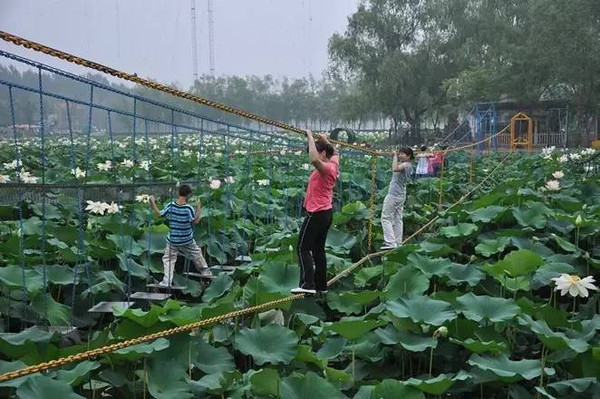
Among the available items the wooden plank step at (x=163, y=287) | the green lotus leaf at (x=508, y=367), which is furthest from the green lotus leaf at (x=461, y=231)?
the green lotus leaf at (x=508, y=367)

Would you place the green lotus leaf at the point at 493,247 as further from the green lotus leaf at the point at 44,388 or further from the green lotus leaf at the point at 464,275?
the green lotus leaf at the point at 44,388

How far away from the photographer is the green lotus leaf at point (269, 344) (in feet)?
10.7

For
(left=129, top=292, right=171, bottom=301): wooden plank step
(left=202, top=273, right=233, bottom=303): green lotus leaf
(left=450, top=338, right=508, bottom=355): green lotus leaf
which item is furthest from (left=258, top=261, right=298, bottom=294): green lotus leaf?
(left=450, top=338, right=508, bottom=355): green lotus leaf

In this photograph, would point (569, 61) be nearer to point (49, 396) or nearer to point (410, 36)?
point (410, 36)

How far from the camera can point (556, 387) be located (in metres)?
3.09

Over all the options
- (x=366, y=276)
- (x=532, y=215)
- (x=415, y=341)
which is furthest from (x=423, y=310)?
(x=532, y=215)

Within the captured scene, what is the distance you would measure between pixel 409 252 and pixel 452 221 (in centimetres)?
195

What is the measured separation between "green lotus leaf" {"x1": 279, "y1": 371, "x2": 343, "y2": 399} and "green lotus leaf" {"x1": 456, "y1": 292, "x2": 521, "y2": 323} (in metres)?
1.09

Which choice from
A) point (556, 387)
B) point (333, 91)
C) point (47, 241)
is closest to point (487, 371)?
point (556, 387)

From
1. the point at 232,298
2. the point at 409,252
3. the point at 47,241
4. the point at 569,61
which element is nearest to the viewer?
the point at 232,298

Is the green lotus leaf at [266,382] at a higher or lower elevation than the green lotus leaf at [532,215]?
lower

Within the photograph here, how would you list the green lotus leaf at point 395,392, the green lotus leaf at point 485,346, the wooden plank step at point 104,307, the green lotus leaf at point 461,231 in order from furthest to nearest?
the green lotus leaf at point 461,231, the wooden plank step at point 104,307, the green lotus leaf at point 485,346, the green lotus leaf at point 395,392

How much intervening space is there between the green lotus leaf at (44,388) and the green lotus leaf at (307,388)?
0.81 m

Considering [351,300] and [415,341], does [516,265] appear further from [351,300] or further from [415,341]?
[415,341]
